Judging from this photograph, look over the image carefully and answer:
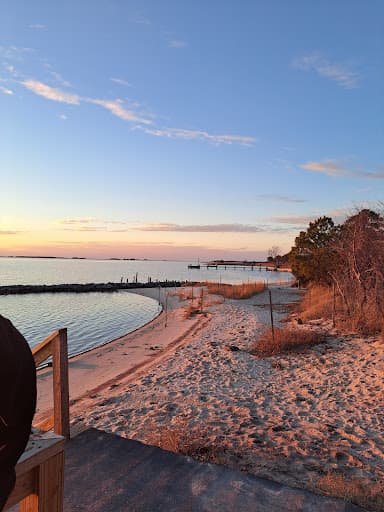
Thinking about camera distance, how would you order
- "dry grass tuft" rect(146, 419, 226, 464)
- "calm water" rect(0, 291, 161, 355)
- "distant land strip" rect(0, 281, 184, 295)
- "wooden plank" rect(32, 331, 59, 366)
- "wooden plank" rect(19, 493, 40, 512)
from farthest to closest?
"distant land strip" rect(0, 281, 184, 295), "calm water" rect(0, 291, 161, 355), "dry grass tuft" rect(146, 419, 226, 464), "wooden plank" rect(32, 331, 59, 366), "wooden plank" rect(19, 493, 40, 512)

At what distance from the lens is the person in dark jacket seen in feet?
4.71

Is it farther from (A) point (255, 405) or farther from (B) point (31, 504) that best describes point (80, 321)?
(B) point (31, 504)

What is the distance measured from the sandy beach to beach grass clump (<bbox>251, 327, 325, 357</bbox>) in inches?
14.9

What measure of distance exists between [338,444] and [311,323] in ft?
38.3

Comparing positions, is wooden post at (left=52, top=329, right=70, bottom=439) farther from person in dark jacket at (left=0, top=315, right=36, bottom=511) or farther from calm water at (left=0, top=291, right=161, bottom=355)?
calm water at (left=0, top=291, right=161, bottom=355)

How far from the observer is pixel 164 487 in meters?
3.74

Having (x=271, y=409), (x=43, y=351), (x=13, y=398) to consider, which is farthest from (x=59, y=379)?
(x=271, y=409)

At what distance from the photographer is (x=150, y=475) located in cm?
395

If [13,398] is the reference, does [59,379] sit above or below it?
below

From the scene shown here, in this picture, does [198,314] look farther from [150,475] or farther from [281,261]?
[281,261]

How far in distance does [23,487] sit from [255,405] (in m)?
6.05

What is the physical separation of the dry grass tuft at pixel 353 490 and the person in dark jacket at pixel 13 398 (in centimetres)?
351

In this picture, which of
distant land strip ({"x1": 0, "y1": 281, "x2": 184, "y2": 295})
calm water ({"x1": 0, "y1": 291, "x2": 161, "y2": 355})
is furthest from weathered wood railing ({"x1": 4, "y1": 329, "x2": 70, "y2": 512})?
distant land strip ({"x1": 0, "y1": 281, "x2": 184, "y2": 295})

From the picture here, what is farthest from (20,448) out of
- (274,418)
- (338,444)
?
(274,418)
